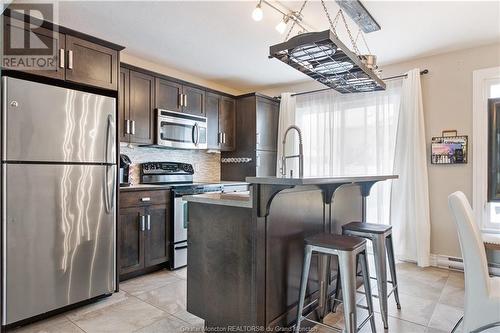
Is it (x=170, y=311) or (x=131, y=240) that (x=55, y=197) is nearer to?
(x=131, y=240)

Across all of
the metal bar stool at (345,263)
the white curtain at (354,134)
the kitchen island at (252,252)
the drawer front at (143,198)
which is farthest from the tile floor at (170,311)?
the white curtain at (354,134)

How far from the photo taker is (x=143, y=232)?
3.23 m

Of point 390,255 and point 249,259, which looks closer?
point 249,259

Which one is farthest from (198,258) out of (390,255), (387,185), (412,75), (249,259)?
(412,75)

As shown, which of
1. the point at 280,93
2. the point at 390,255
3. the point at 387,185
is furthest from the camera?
the point at 280,93

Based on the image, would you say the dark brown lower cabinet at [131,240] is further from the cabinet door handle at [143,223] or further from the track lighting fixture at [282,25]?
the track lighting fixture at [282,25]

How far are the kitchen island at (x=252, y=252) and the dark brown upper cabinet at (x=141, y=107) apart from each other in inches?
69.0

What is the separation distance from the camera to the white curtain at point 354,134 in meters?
3.97

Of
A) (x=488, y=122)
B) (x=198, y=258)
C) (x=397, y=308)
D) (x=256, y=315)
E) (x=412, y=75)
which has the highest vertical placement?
(x=412, y=75)

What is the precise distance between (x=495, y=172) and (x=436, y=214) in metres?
0.77

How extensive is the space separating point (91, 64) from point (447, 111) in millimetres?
3872

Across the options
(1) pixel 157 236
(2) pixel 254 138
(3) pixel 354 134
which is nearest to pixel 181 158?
(2) pixel 254 138

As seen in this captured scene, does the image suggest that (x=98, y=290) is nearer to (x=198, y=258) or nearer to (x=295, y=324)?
(x=198, y=258)

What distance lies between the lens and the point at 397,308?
8.28 feet
